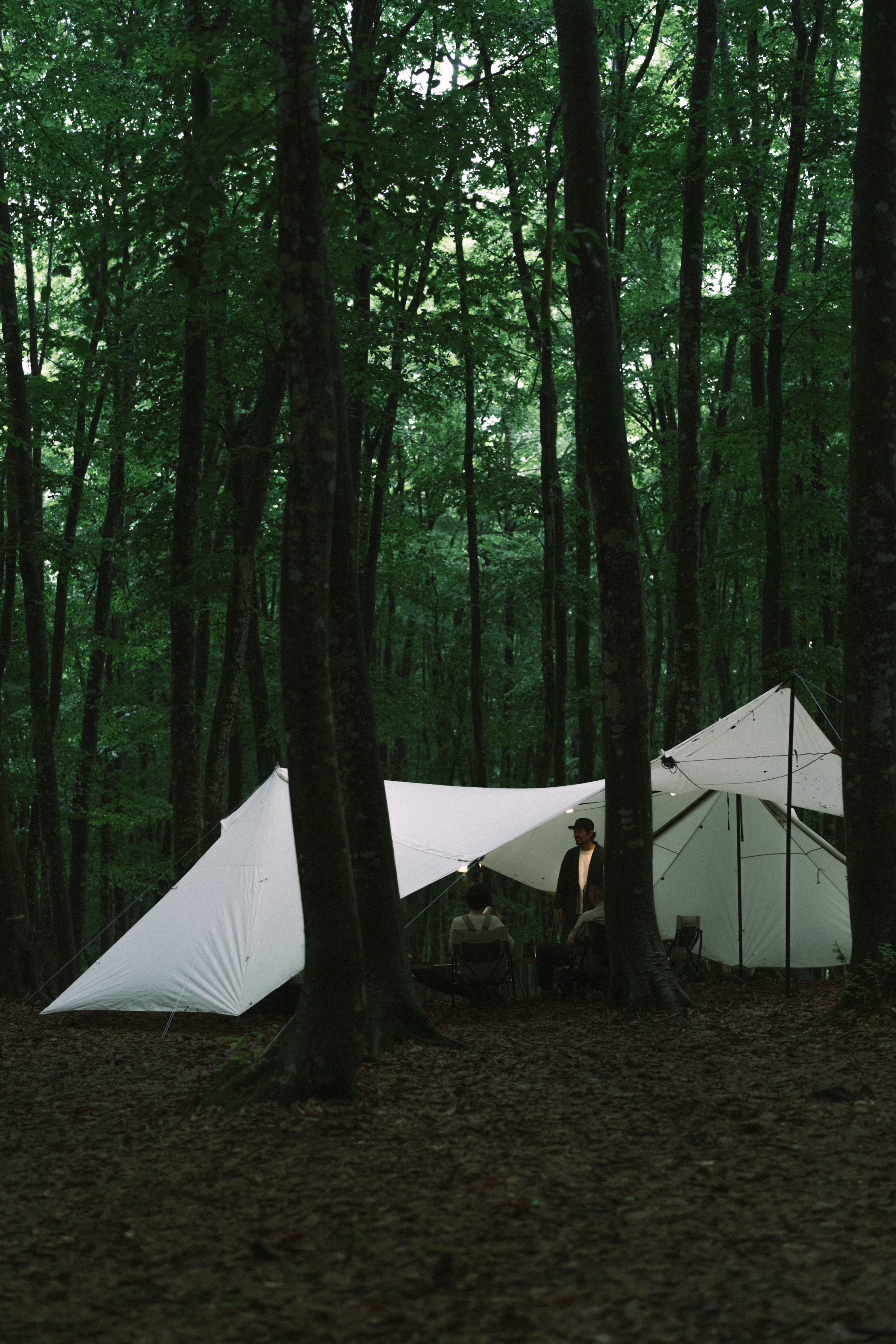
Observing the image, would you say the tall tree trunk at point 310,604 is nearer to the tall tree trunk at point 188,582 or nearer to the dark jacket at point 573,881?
the dark jacket at point 573,881

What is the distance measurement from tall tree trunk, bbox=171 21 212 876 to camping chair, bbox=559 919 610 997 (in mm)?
2934

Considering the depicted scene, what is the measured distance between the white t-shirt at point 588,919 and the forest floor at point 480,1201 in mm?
2076

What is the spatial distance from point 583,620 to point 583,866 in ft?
20.9

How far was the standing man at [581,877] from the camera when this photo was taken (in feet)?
26.5

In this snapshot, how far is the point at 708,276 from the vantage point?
1753cm

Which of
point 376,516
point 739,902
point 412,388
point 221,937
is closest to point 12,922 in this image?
point 221,937

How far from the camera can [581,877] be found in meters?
8.27

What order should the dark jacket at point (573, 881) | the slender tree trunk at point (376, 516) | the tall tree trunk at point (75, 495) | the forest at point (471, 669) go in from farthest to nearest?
the slender tree trunk at point (376, 516) → the tall tree trunk at point (75, 495) → the dark jacket at point (573, 881) → the forest at point (471, 669)

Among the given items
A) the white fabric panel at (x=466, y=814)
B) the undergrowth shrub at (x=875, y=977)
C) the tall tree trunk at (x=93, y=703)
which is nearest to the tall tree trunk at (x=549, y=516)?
the white fabric panel at (x=466, y=814)

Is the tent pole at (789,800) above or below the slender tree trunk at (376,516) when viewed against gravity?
below

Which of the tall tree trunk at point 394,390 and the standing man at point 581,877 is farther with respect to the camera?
the standing man at point 581,877

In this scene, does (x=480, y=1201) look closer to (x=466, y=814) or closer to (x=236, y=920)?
(x=236, y=920)

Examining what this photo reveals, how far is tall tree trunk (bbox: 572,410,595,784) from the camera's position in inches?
531

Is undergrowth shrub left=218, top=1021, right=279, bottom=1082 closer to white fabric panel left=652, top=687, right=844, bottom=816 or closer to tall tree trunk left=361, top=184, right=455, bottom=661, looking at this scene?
tall tree trunk left=361, top=184, right=455, bottom=661
